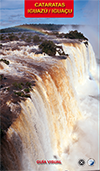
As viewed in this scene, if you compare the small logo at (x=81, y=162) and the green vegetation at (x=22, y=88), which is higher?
the green vegetation at (x=22, y=88)

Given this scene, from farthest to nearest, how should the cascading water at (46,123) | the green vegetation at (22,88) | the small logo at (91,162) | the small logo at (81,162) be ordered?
the small logo at (91,162) < the small logo at (81,162) < the green vegetation at (22,88) < the cascading water at (46,123)

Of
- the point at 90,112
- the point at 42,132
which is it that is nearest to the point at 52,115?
the point at 42,132

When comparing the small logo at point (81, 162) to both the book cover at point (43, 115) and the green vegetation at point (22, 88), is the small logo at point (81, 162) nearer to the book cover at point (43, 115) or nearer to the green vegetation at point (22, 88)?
the book cover at point (43, 115)

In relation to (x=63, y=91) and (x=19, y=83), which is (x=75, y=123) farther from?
(x=19, y=83)

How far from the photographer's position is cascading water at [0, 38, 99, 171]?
21.8 ft

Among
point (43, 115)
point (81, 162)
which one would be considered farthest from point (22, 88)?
point (81, 162)

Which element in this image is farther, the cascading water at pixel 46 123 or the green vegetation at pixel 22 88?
the green vegetation at pixel 22 88

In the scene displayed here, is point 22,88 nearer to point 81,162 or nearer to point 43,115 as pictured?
point 43,115

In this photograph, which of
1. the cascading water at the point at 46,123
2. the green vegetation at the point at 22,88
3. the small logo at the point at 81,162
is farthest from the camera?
the small logo at the point at 81,162

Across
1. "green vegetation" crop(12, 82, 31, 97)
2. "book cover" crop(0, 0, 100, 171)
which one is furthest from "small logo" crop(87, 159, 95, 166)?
"green vegetation" crop(12, 82, 31, 97)

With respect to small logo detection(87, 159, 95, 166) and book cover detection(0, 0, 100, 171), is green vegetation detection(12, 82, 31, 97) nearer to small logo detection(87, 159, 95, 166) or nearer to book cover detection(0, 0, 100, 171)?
book cover detection(0, 0, 100, 171)

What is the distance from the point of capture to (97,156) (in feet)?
36.9

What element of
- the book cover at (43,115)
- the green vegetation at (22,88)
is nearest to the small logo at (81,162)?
the book cover at (43,115)

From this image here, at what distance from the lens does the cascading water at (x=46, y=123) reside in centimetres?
663
